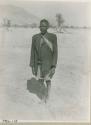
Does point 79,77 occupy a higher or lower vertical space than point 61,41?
lower

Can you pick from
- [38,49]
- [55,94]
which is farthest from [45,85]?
[38,49]

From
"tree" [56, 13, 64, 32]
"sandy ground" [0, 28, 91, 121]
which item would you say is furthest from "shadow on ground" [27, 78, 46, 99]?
"tree" [56, 13, 64, 32]

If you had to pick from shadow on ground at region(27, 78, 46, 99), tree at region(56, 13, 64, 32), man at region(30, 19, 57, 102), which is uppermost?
tree at region(56, 13, 64, 32)

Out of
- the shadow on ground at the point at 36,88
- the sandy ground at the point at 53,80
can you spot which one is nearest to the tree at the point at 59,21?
the sandy ground at the point at 53,80

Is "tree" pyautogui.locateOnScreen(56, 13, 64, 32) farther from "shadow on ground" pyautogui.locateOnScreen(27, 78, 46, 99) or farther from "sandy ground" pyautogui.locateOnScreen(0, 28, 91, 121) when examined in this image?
"shadow on ground" pyautogui.locateOnScreen(27, 78, 46, 99)

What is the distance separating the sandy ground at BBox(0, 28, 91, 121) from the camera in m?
1.03

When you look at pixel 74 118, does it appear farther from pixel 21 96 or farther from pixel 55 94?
pixel 21 96

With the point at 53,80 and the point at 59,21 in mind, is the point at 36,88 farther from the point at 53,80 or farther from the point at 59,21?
the point at 59,21

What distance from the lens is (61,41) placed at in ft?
3.48

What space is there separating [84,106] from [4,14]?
1.71 feet

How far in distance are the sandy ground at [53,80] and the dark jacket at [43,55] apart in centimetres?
2

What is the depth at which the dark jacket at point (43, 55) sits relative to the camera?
105 centimetres

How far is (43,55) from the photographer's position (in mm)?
1061

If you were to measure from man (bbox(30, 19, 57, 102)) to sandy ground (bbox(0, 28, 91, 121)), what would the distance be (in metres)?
0.02
